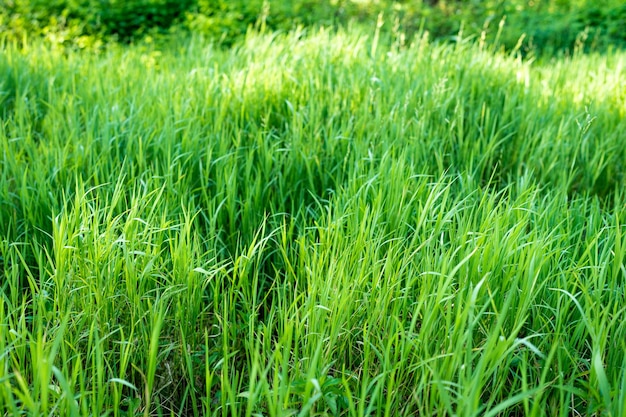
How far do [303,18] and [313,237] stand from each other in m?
4.84

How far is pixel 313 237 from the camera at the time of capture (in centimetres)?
194

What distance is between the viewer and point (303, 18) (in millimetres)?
6348

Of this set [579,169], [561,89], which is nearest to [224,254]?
[579,169]

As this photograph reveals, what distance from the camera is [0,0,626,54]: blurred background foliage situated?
6043 mm

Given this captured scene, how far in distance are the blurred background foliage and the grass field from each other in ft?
7.05

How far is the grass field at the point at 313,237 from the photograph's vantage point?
1.46 metres

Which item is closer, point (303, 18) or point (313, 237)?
point (313, 237)

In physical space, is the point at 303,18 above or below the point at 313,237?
above

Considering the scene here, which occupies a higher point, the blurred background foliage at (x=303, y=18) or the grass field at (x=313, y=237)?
the blurred background foliage at (x=303, y=18)

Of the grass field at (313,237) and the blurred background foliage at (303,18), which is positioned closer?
the grass field at (313,237)

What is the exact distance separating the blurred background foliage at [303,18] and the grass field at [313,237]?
7.05 ft

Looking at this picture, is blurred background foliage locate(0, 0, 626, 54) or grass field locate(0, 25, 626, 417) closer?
grass field locate(0, 25, 626, 417)

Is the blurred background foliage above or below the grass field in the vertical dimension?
above

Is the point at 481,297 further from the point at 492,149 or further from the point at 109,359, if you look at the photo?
the point at 492,149
